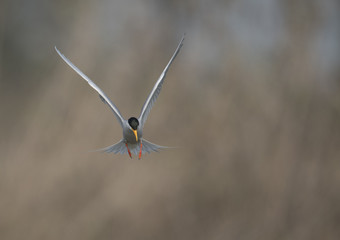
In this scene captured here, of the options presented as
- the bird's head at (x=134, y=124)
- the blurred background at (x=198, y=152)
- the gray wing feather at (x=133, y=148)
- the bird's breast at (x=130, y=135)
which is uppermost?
the bird's head at (x=134, y=124)

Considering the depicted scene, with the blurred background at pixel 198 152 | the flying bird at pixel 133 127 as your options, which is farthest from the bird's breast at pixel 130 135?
the blurred background at pixel 198 152

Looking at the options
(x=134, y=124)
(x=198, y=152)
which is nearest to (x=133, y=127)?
(x=134, y=124)

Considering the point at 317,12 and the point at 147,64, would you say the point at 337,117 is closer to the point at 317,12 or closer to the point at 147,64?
the point at 317,12

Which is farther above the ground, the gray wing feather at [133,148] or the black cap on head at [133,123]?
the black cap on head at [133,123]

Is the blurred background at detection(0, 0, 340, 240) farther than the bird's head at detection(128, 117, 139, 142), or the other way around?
the blurred background at detection(0, 0, 340, 240)

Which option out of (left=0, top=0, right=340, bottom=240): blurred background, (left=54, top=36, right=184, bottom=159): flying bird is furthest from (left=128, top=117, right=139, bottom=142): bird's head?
(left=0, top=0, right=340, bottom=240): blurred background

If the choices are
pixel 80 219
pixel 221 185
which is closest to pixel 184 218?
pixel 221 185

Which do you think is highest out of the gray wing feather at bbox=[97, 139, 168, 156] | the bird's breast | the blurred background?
the bird's breast

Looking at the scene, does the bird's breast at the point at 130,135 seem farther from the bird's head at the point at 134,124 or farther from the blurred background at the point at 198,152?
the blurred background at the point at 198,152

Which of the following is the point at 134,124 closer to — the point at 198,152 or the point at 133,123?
the point at 133,123

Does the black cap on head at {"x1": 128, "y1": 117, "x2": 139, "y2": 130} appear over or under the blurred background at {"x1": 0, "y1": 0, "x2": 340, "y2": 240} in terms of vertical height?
over

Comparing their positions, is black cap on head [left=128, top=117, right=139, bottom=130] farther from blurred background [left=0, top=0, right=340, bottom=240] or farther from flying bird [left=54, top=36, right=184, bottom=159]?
blurred background [left=0, top=0, right=340, bottom=240]

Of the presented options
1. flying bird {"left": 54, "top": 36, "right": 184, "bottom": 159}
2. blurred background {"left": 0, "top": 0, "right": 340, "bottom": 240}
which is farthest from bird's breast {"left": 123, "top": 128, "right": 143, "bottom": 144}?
blurred background {"left": 0, "top": 0, "right": 340, "bottom": 240}

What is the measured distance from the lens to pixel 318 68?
7.26ft
